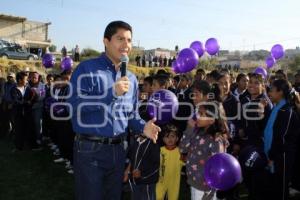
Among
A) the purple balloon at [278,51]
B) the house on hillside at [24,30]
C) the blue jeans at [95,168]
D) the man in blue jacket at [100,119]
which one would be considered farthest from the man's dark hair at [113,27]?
the house on hillside at [24,30]

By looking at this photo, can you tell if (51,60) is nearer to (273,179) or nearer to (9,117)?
(9,117)

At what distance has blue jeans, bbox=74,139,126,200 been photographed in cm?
289

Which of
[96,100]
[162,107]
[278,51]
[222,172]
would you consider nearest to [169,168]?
[162,107]

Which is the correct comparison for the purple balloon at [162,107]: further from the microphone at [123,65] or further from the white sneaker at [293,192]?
the white sneaker at [293,192]

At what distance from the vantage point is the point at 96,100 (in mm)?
2844

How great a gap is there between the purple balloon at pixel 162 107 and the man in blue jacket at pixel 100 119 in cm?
94

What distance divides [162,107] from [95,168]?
138 cm

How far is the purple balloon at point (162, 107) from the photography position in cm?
402

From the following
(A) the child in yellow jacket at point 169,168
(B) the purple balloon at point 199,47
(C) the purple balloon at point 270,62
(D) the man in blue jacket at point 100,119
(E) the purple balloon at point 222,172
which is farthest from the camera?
(C) the purple balloon at point 270,62

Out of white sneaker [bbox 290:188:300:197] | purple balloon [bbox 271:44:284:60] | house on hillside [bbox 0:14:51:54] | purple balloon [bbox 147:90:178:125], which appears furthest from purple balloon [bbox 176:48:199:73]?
house on hillside [bbox 0:14:51:54]

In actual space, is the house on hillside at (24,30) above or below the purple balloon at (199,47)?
above

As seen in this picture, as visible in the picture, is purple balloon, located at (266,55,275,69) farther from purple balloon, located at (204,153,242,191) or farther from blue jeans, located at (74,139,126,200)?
blue jeans, located at (74,139,126,200)

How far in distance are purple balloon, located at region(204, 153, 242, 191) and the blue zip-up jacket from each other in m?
0.97

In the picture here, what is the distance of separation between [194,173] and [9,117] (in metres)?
7.91
